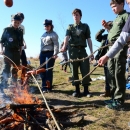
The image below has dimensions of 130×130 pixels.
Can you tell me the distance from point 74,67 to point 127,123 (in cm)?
253

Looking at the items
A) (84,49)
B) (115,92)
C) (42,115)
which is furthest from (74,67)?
(42,115)

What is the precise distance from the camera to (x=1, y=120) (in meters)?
3.34

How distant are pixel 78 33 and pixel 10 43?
1771 mm

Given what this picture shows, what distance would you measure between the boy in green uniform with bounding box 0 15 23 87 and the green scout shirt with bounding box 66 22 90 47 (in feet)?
4.32

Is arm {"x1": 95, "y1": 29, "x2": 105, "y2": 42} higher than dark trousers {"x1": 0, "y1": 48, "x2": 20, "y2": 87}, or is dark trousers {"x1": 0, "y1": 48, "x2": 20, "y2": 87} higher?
arm {"x1": 95, "y1": 29, "x2": 105, "y2": 42}

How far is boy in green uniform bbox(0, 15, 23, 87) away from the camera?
577cm

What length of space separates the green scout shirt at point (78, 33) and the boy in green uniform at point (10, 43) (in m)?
1.32

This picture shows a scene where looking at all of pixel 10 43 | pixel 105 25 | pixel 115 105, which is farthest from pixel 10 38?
pixel 115 105

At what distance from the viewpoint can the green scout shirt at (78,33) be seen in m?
5.71

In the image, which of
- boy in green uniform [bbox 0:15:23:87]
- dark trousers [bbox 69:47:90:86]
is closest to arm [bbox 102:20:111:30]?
dark trousers [bbox 69:47:90:86]

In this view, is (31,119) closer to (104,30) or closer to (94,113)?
(94,113)

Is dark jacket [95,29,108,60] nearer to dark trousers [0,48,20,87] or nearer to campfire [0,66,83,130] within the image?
dark trousers [0,48,20,87]

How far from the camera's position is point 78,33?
5.71m

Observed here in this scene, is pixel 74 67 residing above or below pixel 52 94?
above
